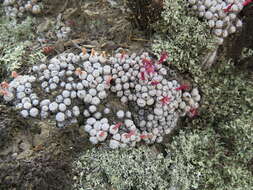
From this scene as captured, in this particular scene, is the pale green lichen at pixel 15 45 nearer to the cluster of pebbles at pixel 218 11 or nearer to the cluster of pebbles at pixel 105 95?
the cluster of pebbles at pixel 105 95

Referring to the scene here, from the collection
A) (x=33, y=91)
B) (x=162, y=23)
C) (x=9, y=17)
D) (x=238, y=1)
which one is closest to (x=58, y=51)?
(x=33, y=91)

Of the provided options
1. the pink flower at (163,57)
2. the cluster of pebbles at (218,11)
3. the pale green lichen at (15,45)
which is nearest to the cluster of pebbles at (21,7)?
the pale green lichen at (15,45)

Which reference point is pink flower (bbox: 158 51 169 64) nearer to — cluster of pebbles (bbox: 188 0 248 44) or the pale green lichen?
cluster of pebbles (bbox: 188 0 248 44)

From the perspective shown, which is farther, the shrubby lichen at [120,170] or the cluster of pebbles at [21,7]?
the cluster of pebbles at [21,7]

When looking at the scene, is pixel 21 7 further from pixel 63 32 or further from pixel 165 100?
pixel 165 100

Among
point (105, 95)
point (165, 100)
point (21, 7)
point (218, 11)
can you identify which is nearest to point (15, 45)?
point (21, 7)

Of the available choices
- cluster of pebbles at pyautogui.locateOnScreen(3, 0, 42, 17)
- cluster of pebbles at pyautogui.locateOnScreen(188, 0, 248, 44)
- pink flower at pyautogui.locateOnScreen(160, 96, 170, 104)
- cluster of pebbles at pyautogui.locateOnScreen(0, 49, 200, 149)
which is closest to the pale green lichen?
cluster of pebbles at pyautogui.locateOnScreen(3, 0, 42, 17)

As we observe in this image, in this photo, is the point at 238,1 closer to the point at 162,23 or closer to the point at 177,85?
the point at 162,23
